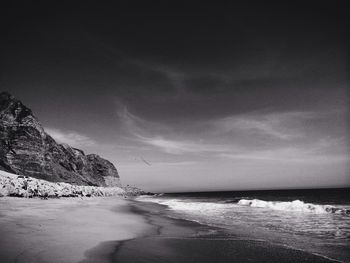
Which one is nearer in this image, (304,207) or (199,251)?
(199,251)

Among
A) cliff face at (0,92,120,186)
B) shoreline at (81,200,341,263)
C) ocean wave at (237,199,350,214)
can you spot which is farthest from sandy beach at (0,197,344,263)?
cliff face at (0,92,120,186)

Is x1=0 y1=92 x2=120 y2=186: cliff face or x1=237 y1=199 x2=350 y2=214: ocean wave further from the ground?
x1=0 y1=92 x2=120 y2=186: cliff face

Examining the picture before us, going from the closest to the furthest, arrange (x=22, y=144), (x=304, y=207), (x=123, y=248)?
(x=123, y=248) → (x=304, y=207) → (x=22, y=144)

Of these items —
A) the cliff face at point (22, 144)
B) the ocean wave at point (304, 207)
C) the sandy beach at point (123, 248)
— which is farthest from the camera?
the cliff face at point (22, 144)

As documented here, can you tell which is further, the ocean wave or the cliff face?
the cliff face

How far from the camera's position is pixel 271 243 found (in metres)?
8.81

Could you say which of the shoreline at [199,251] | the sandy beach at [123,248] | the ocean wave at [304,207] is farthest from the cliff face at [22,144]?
the shoreline at [199,251]

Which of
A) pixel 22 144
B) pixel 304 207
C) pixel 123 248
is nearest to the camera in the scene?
pixel 123 248

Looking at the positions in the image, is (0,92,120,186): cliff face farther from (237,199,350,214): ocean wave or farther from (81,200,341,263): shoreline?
(81,200,341,263): shoreline

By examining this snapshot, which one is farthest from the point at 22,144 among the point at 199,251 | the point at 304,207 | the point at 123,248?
the point at 199,251

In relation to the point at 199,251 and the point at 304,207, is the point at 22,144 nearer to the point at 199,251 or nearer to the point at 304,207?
the point at 304,207

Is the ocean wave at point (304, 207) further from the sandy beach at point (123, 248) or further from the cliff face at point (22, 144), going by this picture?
the cliff face at point (22, 144)

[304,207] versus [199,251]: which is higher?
[199,251]

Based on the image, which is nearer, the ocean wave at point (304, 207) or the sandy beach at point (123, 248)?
the sandy beach at point (123, 248)
